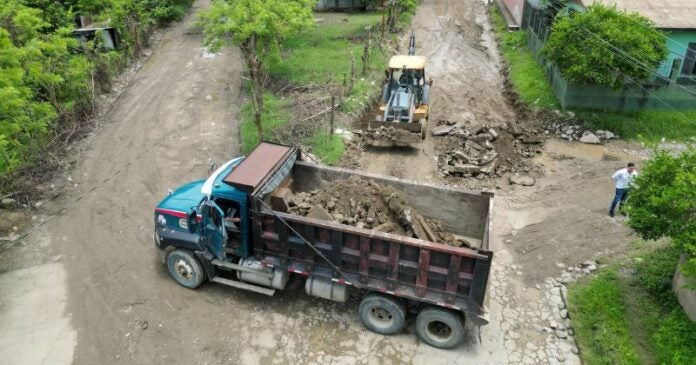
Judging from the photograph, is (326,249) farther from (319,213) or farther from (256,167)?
(256,167)

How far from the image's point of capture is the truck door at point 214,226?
9.17 metres

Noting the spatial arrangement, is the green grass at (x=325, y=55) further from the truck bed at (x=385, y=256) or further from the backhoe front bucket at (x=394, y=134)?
the truck bed at (x=385, y=256)

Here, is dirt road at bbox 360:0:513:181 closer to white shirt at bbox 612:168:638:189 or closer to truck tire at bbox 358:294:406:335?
white shirt at bbox 612:168:638:189

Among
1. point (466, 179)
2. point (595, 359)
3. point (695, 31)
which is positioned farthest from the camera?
point (695, 31)

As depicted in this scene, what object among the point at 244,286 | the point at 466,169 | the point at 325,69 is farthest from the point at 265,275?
the point at 325,69

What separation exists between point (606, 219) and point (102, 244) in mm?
12366

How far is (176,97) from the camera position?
65.1ft

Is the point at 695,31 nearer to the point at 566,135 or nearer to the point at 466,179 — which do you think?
the point at 566,135

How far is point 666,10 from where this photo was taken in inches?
763

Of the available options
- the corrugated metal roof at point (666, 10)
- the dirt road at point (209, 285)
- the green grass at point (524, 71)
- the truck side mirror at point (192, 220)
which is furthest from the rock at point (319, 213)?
the corrugated metal roof at point (666, 10)

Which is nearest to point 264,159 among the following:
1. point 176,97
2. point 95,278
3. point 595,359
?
point 95,278

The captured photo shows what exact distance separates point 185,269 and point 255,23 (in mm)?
9997

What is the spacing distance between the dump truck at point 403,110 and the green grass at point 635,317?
7498mm

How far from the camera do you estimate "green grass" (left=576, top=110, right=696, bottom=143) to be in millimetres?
17266
